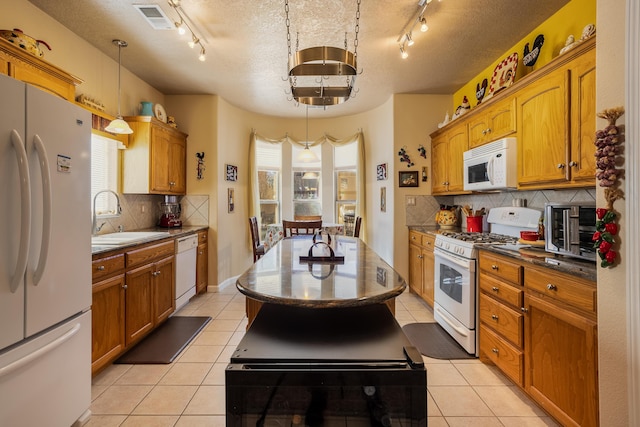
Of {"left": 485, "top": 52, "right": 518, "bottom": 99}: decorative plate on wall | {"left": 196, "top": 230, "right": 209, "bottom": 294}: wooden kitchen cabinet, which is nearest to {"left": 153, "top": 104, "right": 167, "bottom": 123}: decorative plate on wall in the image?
{"left": 196, "top": 230, "right": 209, "bottom": 294}: wooden kitchen cabinet

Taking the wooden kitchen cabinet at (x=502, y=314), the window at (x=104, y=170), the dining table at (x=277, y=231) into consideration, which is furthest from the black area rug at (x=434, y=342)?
the window at (x=104, y=170)

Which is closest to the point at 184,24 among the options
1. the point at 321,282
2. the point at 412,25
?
the point at 412,25

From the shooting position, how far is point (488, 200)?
3.43m

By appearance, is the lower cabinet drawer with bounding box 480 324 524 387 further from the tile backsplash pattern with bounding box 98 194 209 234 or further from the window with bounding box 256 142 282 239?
the window with bounding box 256 142 282 239

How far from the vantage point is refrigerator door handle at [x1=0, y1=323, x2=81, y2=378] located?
1254 millimetres

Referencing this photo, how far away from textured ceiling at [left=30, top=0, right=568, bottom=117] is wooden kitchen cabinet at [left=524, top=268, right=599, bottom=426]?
212cm

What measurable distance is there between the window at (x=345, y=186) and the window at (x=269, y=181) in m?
1.05

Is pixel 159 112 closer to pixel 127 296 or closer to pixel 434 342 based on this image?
pixel 127 296

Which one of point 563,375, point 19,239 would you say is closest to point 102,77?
point 19,239

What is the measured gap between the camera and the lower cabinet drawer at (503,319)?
1.94 metres

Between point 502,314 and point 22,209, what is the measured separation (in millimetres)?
2768

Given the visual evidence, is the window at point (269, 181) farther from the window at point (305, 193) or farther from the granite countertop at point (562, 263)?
the granite countertop at point (562, 263)

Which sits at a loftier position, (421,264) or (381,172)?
(381,172)

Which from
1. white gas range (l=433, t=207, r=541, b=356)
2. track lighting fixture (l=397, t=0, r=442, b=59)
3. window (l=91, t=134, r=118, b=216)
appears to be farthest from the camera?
window (l=91, t=134, r=118, b=216)
